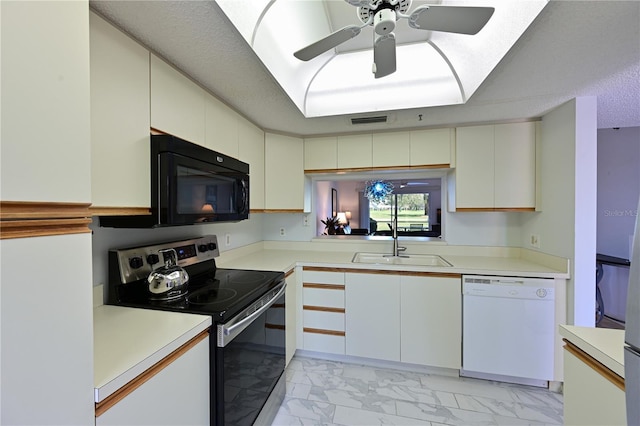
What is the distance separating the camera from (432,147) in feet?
7.73

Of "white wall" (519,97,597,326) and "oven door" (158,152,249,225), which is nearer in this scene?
"oven door" (158,152,249,225)

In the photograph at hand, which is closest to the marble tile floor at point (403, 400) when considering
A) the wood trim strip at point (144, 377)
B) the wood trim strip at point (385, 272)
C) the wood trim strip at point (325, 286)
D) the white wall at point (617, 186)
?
the wood trim strip at point (325, 286)

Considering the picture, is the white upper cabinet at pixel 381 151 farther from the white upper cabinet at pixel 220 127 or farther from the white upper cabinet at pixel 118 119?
the white upper cabinet at pixel 118 119

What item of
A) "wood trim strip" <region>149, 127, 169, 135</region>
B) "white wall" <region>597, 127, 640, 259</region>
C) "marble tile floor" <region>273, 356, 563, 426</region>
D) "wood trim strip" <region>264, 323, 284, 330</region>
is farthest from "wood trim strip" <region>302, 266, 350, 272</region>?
"white wall" <region>597, 127, 640, 259</region>

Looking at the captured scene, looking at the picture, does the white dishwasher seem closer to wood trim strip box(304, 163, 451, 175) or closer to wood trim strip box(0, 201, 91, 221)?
wood trim strip box(304, 163, 451, 175)

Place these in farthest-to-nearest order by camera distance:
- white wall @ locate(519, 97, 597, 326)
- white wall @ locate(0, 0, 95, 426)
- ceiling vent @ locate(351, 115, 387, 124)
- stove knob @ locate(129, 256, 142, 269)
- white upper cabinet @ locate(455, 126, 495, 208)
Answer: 1. white upper cabinet @ locate(455, 126, 495, 208)
2. ceiling vent @ locate(351, 115, 387, 124)
3. white wall @ locate(519, 97, 597, 326)
4. stove knob @ locate(129, 256, 142, 269)
5. white wall @ locate(0, 0, 95, 426)

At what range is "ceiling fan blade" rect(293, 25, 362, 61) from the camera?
108 cm

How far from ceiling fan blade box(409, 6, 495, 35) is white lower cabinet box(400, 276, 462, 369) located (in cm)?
164

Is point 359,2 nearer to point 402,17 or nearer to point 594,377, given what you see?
point 402,17

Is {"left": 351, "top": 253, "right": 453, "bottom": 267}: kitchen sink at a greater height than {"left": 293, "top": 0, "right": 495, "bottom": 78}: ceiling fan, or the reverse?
{"left": 293, "top": 0, "right": 495, "bottom": 78}: ceiling fan

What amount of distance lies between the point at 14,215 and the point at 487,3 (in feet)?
6.20

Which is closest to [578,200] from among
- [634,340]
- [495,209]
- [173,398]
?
[495,209]

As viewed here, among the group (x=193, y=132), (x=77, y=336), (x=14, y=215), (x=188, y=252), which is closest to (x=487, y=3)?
(x=193, y=132)

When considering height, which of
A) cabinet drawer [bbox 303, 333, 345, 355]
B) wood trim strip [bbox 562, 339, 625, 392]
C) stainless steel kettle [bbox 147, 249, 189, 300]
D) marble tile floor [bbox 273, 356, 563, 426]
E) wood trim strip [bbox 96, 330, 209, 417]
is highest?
stainless steel kettle [bbox 147, 249, 189, 300]
